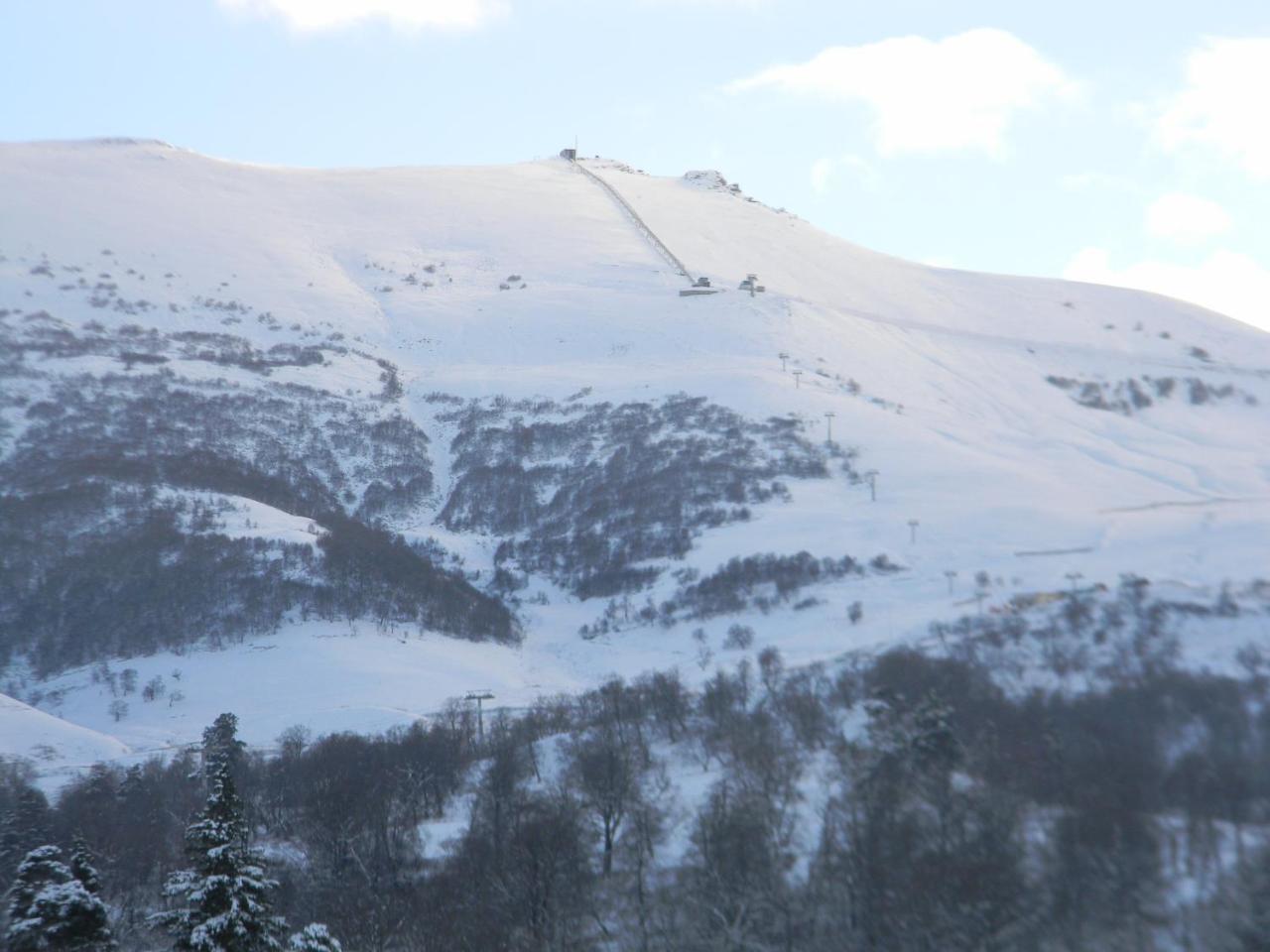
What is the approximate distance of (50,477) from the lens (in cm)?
8606

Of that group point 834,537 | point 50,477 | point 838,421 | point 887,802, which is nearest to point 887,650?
point 887,802

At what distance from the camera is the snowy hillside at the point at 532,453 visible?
64.4 m

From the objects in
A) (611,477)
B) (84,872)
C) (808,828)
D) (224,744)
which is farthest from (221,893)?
(611,477)

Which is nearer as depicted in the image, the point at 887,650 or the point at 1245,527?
the point at 887,650

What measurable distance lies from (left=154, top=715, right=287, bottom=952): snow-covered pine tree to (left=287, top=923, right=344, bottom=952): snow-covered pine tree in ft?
2.48

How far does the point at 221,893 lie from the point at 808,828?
14.3m

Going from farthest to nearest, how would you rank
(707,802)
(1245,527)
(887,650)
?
(1245,527) → (887,650) → (707,802)

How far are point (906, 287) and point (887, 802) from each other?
121126 millimetres

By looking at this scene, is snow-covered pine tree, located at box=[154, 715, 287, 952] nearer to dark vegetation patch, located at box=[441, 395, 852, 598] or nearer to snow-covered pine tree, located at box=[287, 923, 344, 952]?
snow-covered pine tree, located at box=[287, 923, 344, 952]

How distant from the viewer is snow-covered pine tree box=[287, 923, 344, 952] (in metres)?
20.2

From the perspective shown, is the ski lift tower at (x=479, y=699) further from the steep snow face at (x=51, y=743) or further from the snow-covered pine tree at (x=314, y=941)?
the snow-covered pine tree at (x=314, y=941)

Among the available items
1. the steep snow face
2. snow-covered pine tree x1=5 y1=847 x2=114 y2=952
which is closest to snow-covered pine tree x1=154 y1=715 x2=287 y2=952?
snow-covered pine tree x1=5 y1=847 x2=114 y2=952

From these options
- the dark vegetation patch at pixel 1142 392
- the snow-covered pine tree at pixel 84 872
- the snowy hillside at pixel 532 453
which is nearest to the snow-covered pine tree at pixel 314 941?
the snow-covered pine tree at pixel 84 872

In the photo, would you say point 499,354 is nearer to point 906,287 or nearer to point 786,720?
point 906,287
